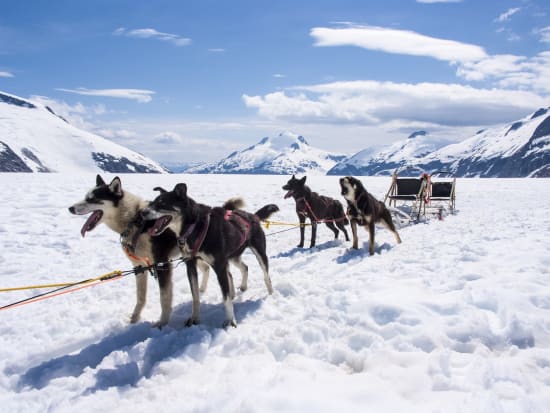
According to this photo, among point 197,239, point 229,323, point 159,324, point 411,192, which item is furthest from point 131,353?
point 411,192

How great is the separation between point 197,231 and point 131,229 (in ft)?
3.06

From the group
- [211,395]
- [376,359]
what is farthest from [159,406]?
[376,359]

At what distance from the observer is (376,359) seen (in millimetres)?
3932

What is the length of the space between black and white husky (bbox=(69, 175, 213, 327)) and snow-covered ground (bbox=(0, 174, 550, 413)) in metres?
0.60

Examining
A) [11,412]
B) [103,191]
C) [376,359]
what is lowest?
[11,412]

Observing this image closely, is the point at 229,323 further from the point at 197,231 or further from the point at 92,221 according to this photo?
the point at 92,221

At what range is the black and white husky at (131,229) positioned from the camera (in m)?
5.27

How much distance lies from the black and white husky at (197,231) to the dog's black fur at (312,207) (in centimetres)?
569

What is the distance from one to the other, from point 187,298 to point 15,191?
51.9ft

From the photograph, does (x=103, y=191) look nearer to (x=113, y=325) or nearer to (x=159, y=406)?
(x=113, y=325)

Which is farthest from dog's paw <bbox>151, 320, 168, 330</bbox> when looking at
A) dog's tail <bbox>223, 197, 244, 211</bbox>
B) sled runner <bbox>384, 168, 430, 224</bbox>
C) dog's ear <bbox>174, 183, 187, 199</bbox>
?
sled runner <bbox>384, 168, 430, 224</bbox>

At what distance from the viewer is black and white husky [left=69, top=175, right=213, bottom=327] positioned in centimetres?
527

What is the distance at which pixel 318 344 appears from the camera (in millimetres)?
4348

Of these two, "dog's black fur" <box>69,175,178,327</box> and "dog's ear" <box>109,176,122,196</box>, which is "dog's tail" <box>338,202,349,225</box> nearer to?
"dog's black fur" <box>69,175,178,327</box>
